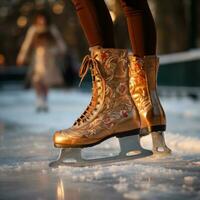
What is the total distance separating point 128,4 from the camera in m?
2.73

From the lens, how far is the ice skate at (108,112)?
252 centimetres

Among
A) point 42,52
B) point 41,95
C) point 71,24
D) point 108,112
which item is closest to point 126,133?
point 108,112

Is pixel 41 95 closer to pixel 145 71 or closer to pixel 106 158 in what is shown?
pixel 145 71

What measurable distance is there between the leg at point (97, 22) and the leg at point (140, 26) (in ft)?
0.47

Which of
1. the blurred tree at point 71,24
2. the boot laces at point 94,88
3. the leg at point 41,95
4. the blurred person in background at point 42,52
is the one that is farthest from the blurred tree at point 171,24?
the boot laces at point 94,88

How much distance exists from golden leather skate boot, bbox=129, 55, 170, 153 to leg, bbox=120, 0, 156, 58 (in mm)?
42

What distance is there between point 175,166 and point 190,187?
46cm

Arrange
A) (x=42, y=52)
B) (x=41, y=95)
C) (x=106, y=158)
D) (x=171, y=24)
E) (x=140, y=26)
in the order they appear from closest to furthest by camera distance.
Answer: (x=106, y=158) < (x=140, y=26) < (x=41, y=95) < (x=42, y=52) < (x=171, y=24)

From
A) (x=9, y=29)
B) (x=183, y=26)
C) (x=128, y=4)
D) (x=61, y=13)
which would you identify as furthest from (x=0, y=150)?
(x=9, y=29)

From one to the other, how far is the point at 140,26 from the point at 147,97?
32cm

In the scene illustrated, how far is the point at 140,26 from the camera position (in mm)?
2762

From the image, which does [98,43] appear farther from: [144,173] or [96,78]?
[144,173]

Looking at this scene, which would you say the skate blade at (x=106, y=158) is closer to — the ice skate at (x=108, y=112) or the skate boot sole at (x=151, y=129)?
the ice skate at (x=108, y=112)

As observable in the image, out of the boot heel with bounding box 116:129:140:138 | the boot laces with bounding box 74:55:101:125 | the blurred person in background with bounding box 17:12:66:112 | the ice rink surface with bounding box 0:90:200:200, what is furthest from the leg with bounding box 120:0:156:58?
the blurred person in background with bounding box 17:12:66:112
